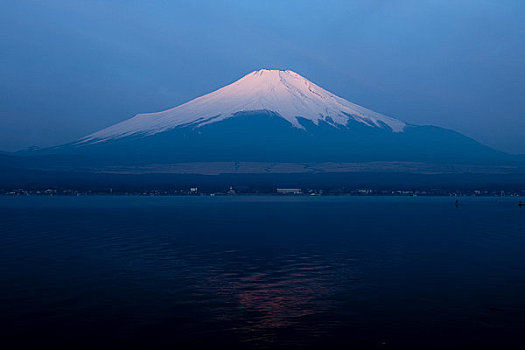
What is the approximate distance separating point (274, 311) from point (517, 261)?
2243cm

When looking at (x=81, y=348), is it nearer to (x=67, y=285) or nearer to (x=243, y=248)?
(x=67, y=285)

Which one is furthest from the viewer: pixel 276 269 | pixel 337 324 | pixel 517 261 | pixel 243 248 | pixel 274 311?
pixel 243 248

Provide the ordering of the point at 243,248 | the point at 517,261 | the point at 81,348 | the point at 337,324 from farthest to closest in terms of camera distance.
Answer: the point at 243,248
the point at 517,261
the point at 337,324
the point at 81,348

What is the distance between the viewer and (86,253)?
43.2m

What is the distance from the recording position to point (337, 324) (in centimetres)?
2250

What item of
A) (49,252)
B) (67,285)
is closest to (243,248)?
(49,252)

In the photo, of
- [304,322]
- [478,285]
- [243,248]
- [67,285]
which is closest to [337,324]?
[304,322]

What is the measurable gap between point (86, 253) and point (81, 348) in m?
24.7

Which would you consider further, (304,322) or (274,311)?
(274,311)

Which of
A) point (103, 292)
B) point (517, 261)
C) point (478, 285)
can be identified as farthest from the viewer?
point (517, 261)

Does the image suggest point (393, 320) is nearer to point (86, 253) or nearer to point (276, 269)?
point (276, 269)

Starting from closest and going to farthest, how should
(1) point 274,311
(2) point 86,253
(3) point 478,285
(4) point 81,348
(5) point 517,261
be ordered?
(4) point 81,348 → (1) point 274,311 → (3) point 478,285 → (5) point 517,261 → (2) point 86,253

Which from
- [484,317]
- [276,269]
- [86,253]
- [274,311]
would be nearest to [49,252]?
[86,253]

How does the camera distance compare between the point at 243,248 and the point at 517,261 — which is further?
the point at 243,248
